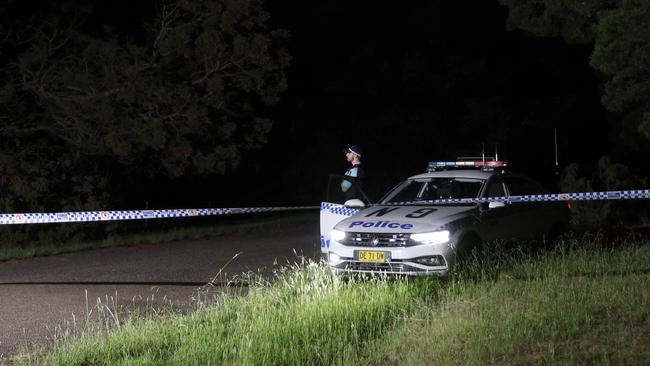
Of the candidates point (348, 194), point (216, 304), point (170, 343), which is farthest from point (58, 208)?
point (170, 343)

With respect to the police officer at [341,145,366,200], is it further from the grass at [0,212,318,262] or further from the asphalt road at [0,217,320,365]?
the grass at [0,212,318,262]

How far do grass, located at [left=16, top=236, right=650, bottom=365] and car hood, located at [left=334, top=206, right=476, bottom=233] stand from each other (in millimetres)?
785

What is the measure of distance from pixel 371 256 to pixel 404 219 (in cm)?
61

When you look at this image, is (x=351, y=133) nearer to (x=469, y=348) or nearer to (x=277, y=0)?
(x=277, y=0)

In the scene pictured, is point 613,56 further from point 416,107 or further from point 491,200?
point 416,107

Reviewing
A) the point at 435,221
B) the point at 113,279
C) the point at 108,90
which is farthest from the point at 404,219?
the point at 108,90

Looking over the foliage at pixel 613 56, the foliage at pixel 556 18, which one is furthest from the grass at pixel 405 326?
the foliage at pixel 556 18

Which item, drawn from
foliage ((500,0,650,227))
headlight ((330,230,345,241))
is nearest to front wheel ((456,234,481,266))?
headlight ((330,230,345,241))

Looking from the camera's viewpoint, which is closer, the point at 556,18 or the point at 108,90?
the point at 108,90

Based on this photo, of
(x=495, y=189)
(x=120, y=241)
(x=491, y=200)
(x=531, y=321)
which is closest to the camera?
(x=531, y=321)

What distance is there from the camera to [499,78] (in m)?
47.5

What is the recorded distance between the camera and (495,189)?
11406 millimetres

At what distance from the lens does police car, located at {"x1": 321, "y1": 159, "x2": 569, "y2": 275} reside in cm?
934

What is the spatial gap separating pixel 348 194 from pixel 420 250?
277 cm
